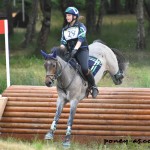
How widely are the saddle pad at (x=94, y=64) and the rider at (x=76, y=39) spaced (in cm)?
61

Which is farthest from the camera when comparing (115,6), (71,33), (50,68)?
(115,6)

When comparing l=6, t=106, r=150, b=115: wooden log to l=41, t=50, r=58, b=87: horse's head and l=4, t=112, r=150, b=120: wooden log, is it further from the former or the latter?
l=41, t=50, r=58, b=87: horse's head

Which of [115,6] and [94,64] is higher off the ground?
[94,64]

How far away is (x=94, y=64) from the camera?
426 inches

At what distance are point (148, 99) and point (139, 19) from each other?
17.0 metres

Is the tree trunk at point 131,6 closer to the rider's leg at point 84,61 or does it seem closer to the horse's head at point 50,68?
the rider's leg at point 84,61

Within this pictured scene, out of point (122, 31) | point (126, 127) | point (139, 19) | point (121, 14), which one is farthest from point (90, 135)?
point (121, 14)

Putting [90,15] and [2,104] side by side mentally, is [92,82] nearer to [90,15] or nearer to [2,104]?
[2,104]

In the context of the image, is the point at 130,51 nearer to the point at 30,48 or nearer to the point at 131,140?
the point at 30,48

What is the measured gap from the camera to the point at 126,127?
35.3 feet

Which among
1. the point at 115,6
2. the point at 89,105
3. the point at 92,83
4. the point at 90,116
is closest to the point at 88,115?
the point at 90,116

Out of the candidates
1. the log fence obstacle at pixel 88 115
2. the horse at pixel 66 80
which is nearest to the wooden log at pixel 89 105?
the log fence obstacle at pixel 88 115

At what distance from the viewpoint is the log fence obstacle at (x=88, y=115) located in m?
10.8

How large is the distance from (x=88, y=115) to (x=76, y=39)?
1.84 meters
